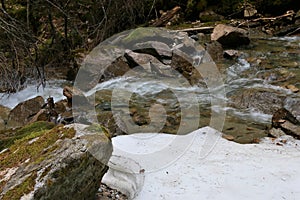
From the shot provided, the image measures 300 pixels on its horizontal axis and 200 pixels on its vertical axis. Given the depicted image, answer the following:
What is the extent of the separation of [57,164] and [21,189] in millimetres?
247

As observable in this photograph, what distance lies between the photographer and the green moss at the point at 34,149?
212cm

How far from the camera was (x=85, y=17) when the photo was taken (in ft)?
31.4

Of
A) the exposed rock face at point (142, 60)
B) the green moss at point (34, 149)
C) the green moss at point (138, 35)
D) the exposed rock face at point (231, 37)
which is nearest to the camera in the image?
the green moss at point (34, 149)

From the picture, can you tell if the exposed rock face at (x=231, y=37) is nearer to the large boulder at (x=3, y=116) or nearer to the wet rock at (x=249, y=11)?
the wet rock at (x=249, y=11)

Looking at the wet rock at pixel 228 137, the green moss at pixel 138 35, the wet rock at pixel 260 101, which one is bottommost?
the wet rock at pixel 260 101

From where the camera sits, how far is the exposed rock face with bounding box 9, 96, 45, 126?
206 inches

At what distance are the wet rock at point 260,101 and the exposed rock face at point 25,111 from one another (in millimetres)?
3312

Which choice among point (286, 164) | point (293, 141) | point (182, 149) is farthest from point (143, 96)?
point (286, 164)

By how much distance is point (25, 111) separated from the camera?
5383mm

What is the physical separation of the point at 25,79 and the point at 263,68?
15.1 ft

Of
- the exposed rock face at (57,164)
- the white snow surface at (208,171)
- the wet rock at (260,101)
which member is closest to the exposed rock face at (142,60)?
the wet rock at (260,101)

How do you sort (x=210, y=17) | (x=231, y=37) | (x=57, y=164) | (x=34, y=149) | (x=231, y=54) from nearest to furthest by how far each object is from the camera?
(x=57, y=164), (x=34, y=149), (x=231, y=54), (x=231, y=37), (x=210, y=17)

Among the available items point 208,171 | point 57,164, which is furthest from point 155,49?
point 57,164

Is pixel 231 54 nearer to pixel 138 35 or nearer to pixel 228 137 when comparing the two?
pixel 138 35
